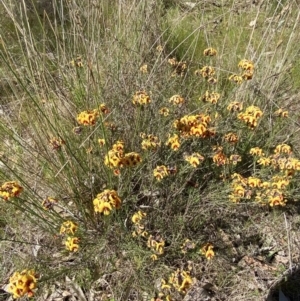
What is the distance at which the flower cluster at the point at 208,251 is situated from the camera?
200cm

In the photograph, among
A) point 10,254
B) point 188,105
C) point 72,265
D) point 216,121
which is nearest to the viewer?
point 72,265

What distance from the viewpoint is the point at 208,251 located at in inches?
79.0

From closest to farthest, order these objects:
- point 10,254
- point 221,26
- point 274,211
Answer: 1. point 10,254
2. point 274,211
3. point 221,26

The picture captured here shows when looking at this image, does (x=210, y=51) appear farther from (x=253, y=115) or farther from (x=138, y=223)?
(x=138, y=223)

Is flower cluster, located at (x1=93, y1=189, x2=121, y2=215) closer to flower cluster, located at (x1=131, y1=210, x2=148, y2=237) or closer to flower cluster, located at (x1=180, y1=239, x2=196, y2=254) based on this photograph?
flower cluster, located at (x1=131, y1=210, x2=148, y2=237)

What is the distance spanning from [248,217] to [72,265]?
44.8 inches

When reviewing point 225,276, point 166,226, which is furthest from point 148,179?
point 225,276

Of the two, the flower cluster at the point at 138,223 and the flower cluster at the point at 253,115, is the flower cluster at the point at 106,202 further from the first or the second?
the flower cluster at the point at 253,115

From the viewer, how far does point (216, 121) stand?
2605mm

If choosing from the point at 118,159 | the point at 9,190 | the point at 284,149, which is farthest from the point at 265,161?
the point at 9,190

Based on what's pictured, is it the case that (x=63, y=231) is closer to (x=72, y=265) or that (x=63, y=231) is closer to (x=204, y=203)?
(x=72, y=265)

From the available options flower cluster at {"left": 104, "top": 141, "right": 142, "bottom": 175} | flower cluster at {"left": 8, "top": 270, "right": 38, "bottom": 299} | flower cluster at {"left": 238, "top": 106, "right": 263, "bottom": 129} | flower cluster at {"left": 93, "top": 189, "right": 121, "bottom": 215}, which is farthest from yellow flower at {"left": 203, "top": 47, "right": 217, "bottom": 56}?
flower cluster at {"left": 8, "top": 270, "right": 38, "bottom": 299}

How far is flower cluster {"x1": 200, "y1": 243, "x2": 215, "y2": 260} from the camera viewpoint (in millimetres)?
2001

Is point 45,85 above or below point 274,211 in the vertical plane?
above
